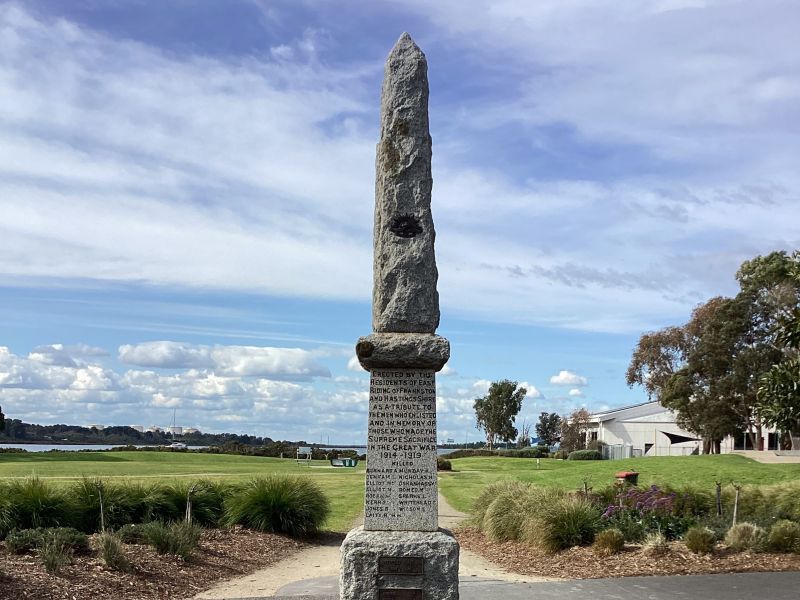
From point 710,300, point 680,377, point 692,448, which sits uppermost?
point 710,300

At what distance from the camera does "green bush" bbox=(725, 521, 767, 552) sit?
13.6 m

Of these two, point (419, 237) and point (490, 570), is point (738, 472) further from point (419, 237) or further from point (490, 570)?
point (419, 237)

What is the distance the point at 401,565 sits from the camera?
25.2ft

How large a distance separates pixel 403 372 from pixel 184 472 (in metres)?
30.6

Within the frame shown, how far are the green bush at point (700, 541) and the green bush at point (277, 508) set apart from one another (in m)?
7.62

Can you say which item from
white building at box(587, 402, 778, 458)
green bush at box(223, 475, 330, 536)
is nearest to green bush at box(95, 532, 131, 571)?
green bush at box(223, 475, 330, 536)

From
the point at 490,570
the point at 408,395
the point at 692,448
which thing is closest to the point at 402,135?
the point at 408,395

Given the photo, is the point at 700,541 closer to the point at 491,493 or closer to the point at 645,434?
the point at 491,493

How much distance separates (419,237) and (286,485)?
10.7 m

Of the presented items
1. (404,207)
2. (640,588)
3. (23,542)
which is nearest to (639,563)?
(640,588)

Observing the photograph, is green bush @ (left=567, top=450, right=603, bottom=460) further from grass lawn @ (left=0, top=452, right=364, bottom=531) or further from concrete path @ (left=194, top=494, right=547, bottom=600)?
concrete path @ (left=194, top=494, right=547, bottom=600)

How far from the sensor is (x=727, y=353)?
4594cm

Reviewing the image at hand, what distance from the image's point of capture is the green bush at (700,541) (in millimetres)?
13273

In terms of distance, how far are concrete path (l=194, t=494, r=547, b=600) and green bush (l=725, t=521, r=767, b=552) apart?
3.49 meters
